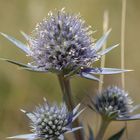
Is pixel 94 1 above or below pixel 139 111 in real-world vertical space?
above

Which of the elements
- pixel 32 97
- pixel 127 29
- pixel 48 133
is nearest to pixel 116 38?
pixel 127 29

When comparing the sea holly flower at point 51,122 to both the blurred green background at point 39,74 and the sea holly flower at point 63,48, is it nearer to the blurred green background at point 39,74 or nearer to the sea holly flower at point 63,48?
the sea holly flower at point 63,48

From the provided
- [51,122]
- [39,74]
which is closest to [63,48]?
[51,122]

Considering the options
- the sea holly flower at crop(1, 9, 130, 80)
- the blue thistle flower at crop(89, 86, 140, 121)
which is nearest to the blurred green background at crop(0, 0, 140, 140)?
the blue thistle flower at crop(89, 86, 140, 121)

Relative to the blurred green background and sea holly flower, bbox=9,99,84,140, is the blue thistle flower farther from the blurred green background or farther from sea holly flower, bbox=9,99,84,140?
the blurred green background

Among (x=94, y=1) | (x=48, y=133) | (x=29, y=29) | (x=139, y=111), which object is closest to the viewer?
(x=48, y=133)

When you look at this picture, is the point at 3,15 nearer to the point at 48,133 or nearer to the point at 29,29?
the point at 29,29
